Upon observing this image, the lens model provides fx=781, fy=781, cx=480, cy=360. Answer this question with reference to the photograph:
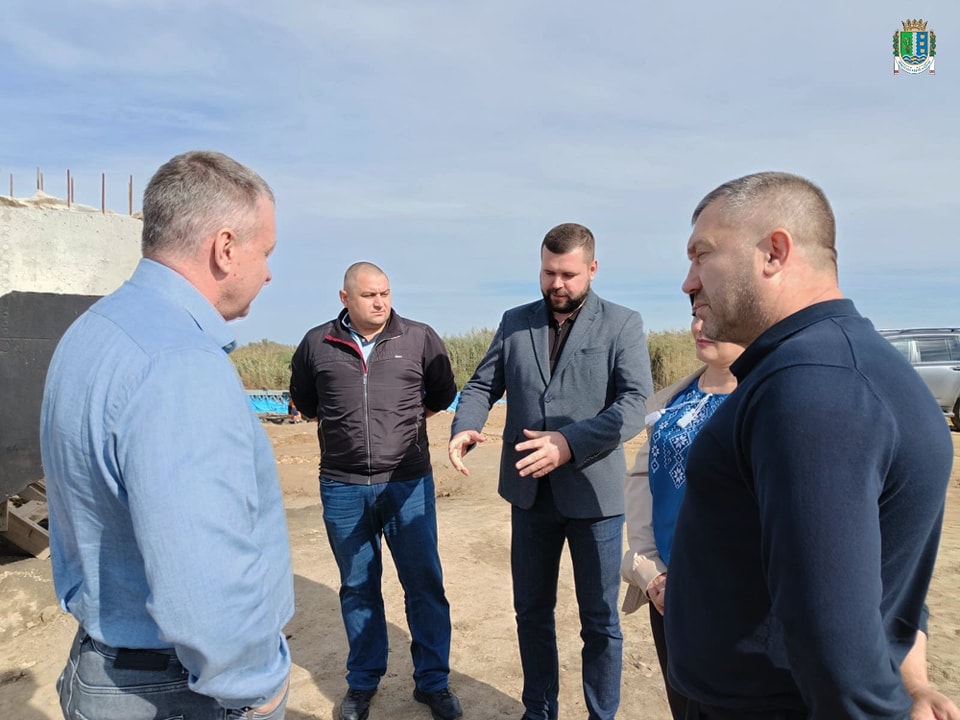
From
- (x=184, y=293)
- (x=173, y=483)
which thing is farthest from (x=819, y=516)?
(x=184, y=293)

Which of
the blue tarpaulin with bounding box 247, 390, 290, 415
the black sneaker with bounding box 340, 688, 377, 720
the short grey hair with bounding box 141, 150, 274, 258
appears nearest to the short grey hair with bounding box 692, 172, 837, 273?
the short grey hair with bounding box 141, 150, 274, 258

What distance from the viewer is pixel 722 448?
5.08 ft

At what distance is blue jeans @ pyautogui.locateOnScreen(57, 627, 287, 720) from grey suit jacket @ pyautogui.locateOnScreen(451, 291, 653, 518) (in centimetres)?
194

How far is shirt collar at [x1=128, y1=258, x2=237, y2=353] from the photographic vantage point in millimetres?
1715

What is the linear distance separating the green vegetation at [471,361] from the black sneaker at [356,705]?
16.0m

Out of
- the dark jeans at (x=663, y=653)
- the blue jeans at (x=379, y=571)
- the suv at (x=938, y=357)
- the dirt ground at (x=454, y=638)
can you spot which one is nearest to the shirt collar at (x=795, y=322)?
the dark jeans at (x=663, y=653)

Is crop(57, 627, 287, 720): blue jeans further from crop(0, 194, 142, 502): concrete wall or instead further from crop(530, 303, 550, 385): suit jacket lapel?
crop(0, 194, 142, 502): concrete wall

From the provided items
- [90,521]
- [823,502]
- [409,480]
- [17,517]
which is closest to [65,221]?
[17,517]

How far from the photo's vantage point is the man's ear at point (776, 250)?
1.59 metres

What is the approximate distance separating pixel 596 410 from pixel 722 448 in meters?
1.99

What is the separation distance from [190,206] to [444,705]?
2.98 m

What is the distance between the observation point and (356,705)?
12.7 ft

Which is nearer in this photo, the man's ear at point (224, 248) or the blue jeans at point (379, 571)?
the man's ear at point (224, 248)

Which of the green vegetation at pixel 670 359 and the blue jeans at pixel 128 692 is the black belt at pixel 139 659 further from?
the green vegetation at pixel 670 359
